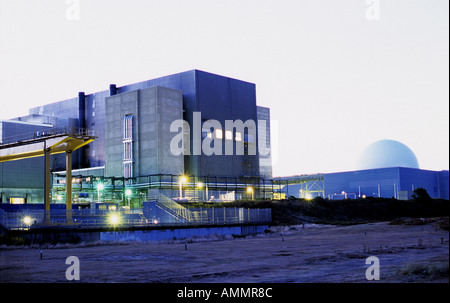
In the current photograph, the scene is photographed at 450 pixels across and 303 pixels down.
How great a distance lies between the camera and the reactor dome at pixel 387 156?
117188 mm

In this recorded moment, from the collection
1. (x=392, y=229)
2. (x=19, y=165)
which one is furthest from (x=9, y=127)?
(x=392, y=229)

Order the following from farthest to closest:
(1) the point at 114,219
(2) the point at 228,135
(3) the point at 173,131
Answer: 1. (2) the point at 228,135
2. (3) the point at 173,131
3. (1) the point at 114,219

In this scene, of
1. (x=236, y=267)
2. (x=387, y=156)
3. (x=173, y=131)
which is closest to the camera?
(x=236, y=267)

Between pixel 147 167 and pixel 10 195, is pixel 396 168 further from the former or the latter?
pixel 10 195

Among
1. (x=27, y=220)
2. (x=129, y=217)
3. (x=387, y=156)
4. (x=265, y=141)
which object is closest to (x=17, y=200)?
(x=129, y=217)

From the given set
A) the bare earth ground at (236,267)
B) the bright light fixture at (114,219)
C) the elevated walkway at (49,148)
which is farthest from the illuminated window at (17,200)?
the bare earth ground at (236,267)

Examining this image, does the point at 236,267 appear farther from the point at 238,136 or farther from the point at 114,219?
the point at 238,136

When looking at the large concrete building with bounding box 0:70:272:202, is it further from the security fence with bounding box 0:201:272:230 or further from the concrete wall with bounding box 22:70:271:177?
the security fence with bounding box 0:201:272:230

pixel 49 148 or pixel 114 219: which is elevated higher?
pixel 49 148

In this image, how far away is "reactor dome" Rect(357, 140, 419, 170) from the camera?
11719 centimetres

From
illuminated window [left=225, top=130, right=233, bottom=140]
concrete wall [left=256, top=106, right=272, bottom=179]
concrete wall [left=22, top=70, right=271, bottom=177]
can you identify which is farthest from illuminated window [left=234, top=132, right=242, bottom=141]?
concrete wall [left=256, top=106, right=272, bottom=179]

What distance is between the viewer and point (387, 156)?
117 m

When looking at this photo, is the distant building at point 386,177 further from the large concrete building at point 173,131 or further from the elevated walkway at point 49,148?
the elevated walkway at point 49,148

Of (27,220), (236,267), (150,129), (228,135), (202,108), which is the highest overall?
(202,108)
